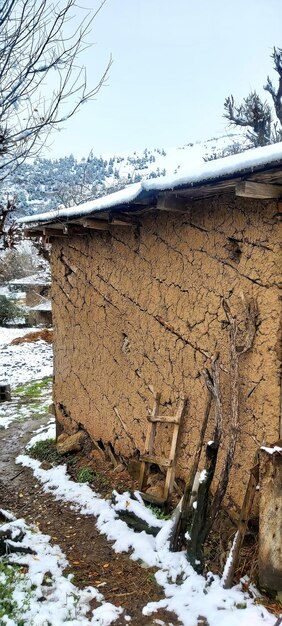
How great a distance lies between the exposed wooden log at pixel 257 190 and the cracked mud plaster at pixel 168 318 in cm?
19

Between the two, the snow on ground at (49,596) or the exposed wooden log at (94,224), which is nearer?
the snow on ground at (49,596)

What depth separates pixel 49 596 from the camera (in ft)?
11.2

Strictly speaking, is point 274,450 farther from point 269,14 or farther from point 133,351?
point 269,14

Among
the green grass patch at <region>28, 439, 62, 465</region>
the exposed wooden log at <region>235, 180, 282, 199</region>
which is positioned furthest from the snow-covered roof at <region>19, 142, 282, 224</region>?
the green grass patch at <region>28, 439, 62, 465</region>

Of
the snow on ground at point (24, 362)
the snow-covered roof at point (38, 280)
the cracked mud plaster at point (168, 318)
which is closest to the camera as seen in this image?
the cracked mud plaster at point (168, 318)

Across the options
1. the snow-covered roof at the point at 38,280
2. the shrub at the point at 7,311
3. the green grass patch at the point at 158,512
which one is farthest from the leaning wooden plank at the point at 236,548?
the snow-covered roof at the point at 38,280

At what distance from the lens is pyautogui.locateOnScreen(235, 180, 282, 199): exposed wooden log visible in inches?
126

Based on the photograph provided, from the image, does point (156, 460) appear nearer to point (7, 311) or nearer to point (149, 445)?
point (149, 445)

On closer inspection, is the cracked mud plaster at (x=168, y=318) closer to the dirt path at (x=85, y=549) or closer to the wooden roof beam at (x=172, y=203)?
the wooden roof beam at (x=172, y=203)

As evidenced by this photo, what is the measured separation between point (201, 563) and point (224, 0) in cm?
541

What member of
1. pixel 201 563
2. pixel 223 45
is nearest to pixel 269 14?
pixel 223 45

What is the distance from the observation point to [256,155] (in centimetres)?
287

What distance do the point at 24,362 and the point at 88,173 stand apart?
15.1 m

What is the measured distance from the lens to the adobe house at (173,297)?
356cm
